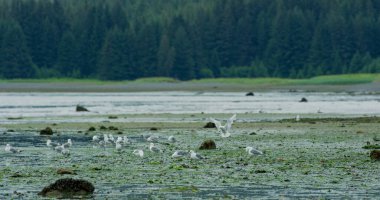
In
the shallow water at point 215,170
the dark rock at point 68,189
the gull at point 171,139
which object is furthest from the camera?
the gull at point 171,139

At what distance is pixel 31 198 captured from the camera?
20.8 metres

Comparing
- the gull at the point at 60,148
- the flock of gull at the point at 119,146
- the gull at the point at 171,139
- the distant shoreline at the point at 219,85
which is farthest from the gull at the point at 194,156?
the distant shoreline at the point at 219,85

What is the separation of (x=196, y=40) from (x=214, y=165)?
143m

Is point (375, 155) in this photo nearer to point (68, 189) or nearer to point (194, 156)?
point (194, 156)

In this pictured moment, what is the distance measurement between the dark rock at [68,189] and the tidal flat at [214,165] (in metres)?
0.27

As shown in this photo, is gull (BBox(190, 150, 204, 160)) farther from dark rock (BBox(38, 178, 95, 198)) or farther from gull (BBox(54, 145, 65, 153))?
dark rock (BBox(38, 178, 95, 198))

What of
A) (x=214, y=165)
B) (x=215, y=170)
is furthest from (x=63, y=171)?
(x=214, y=165)

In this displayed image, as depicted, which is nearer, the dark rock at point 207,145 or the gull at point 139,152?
the gull at point 139,152

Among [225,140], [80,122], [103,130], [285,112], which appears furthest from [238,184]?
[285,112]

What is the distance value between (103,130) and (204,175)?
18924mm

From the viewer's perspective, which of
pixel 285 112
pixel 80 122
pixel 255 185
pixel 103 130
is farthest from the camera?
pixel 285 112

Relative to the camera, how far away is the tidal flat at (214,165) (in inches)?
862

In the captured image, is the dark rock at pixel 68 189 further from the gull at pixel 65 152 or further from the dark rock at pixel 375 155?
the gull at pixel 65 152

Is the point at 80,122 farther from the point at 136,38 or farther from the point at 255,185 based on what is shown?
the point at 136,38
